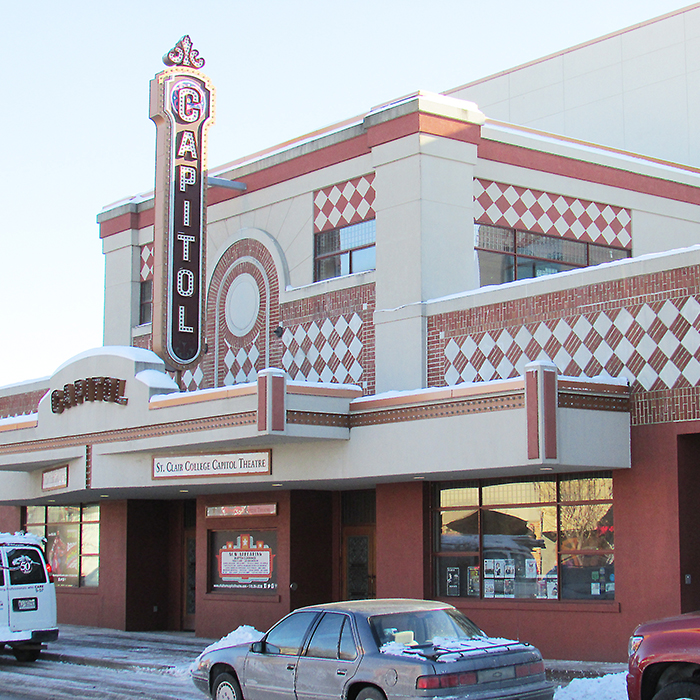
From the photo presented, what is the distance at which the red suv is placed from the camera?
9.58 meters

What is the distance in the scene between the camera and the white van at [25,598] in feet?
59.6

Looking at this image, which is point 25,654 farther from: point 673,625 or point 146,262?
point 673,625

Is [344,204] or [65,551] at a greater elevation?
[344,204]

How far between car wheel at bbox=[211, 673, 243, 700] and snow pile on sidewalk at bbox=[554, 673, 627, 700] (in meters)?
3.61

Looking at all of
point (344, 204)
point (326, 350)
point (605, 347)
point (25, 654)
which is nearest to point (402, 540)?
point (326, 350)

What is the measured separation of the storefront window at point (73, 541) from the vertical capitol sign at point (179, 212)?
6807 mm

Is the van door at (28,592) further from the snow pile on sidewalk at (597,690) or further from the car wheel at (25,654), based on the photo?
the snow pile on sidewalk at (597,690)

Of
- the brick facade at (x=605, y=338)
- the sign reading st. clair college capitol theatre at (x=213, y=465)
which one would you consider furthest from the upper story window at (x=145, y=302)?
the brick facade at (x=605, y=338)

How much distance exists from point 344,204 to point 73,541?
11.8 metres

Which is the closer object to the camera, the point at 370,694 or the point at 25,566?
the point at 370,694

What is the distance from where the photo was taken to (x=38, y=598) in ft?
61.1

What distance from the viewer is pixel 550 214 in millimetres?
21359

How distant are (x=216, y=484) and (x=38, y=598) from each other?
12.2 feet

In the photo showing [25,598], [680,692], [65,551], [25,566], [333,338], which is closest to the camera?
[680,692]
